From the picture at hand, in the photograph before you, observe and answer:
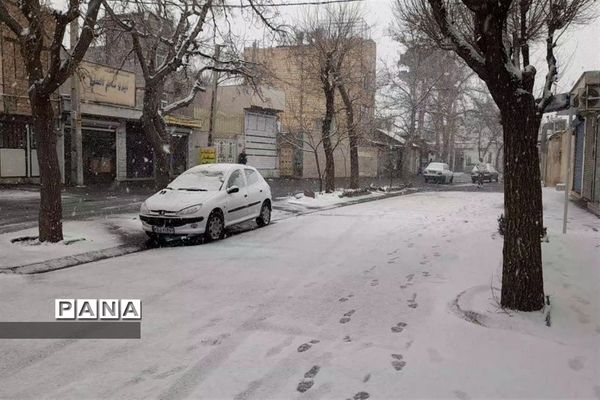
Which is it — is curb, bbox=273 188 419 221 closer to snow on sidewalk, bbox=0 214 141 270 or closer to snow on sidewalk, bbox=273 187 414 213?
snow on sidewalk, bbox=273 187 414 213

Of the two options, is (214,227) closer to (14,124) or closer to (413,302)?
(413,302)

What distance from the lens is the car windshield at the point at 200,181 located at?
412 inches

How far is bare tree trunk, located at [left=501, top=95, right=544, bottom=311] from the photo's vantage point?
4.95 m

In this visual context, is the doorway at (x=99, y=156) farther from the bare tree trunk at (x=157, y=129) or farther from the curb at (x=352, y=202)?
the curb at (x=352, y=202)

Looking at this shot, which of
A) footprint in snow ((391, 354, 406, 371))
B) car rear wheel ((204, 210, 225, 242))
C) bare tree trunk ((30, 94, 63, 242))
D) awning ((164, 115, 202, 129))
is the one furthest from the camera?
awning ((164, 115, 202, 129))

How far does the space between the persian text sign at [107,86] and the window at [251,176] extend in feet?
36.3

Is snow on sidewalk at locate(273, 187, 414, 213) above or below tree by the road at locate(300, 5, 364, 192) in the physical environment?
below

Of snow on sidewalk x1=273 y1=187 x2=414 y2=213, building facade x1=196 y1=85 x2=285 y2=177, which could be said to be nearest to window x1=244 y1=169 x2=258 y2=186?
snow on sidewalk x1=273 y1=187 x2=414 y2=213

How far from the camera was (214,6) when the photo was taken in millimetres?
12469

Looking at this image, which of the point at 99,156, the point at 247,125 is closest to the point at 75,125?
the point at 99,156

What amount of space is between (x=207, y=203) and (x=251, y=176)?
2365 millimetres

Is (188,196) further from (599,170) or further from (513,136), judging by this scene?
(599,170)

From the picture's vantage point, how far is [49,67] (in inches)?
329

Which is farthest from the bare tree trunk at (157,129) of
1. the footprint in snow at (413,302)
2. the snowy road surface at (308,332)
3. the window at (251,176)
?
the footprint in snow at (413,302)
